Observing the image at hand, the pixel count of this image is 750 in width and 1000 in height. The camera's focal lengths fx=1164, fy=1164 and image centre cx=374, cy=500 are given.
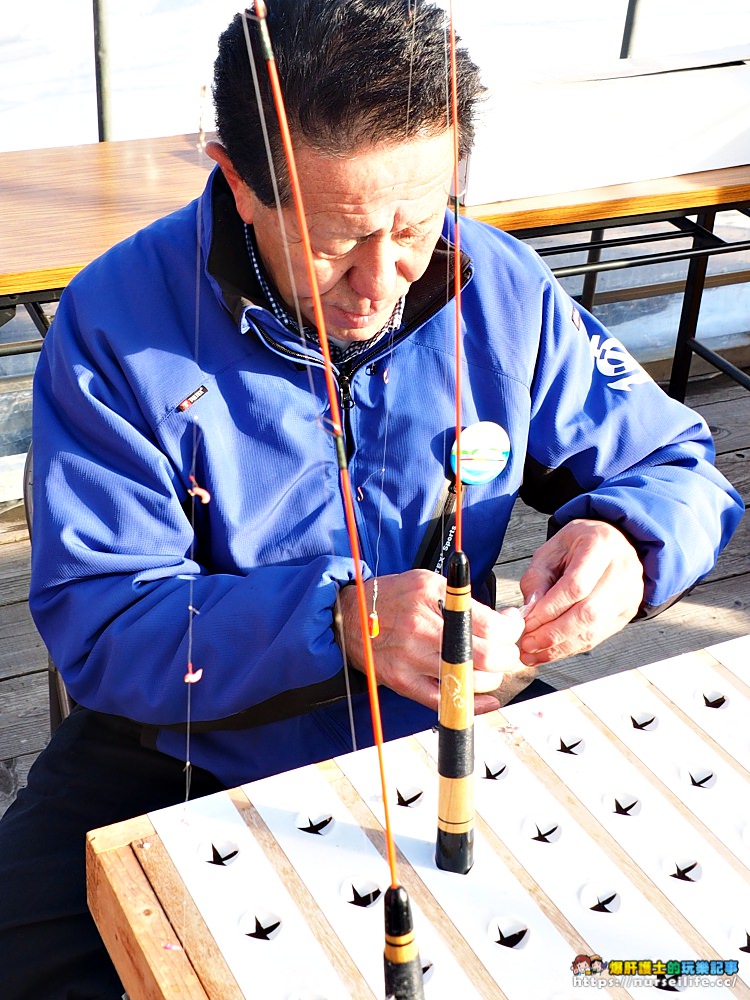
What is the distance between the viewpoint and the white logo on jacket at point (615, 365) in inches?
52.2

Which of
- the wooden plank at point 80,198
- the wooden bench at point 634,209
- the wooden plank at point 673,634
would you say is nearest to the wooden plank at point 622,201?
the wooden bench at point 634,209

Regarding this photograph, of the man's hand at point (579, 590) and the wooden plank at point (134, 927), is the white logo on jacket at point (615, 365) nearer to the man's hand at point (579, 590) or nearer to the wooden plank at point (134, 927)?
the man's hand at point (579, 590)

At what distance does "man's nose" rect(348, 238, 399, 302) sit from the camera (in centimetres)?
104

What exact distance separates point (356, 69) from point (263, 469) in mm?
408

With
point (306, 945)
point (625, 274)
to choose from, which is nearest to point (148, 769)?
point (306, 945)

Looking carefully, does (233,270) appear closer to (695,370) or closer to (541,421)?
(541,421)

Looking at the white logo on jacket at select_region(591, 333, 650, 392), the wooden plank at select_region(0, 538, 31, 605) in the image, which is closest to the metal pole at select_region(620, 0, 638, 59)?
the wooden plank at select_region(0, 538, 31, 605)

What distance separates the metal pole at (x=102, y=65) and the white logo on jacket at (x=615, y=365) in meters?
1.78

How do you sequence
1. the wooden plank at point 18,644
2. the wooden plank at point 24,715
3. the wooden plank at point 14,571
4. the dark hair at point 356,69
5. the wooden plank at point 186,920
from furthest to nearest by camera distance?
the wooden plank at point 14,571, the wooden plank at point 18,644, the wooden plank at point 24,715, the dark hair at point 356,69, the wooden plank at point 186,920

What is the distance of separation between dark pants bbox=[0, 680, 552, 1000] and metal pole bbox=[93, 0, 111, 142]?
6.36ft

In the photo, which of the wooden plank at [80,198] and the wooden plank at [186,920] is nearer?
the wooden plank at [186,920]

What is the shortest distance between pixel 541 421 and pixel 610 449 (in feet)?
0.27

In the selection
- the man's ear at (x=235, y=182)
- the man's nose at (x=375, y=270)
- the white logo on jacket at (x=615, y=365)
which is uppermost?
the man's ear at (x=235, y=182)

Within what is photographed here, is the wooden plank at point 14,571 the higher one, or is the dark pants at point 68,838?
the dark pants at point 68,838
